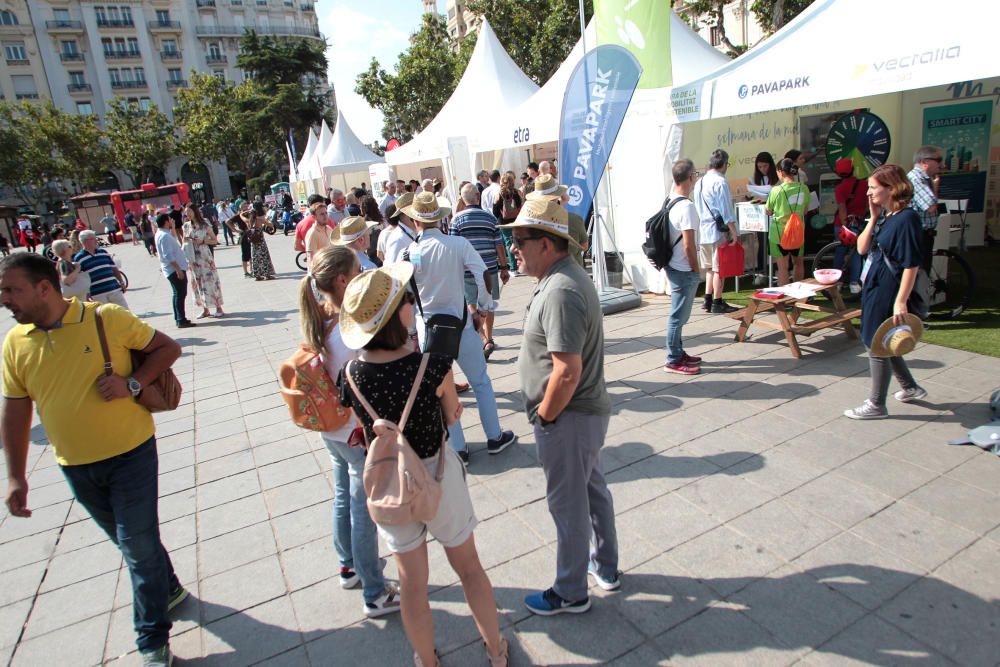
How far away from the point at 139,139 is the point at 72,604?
52.1 metres

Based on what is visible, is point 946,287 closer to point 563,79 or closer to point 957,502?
point 957,502

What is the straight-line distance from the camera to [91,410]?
2428 mm

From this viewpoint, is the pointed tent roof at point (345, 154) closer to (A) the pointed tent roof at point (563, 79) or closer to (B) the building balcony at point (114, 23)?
(A) the pointed tent roof at point (563, 79)

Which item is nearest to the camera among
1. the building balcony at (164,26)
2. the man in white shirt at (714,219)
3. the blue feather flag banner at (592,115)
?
the blue feather flag banner at (592,115)

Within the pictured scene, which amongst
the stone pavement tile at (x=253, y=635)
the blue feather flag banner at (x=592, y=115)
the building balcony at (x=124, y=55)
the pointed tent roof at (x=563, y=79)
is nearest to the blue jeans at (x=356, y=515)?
the stone pavement tile at (x=253, y=635)

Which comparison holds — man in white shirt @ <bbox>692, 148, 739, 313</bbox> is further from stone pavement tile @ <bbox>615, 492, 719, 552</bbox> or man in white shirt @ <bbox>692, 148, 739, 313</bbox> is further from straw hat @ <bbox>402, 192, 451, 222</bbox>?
stone pavement tile @ <bbox>615, 492, 719, 552</bbox>

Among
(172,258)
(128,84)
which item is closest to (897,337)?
(172,258)

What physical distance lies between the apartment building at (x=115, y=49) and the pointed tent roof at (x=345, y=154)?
1592 inches

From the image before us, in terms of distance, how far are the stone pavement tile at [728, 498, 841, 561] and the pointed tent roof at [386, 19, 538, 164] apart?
1043cm

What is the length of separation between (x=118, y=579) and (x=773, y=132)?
9.94m

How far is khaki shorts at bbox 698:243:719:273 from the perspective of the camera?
7082 millimetres

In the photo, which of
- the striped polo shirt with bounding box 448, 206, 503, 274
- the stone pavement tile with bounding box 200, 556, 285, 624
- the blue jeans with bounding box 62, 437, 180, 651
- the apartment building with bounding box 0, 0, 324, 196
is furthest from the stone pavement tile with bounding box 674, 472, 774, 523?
the apartment building with bounding box 0, 0, 324, 196

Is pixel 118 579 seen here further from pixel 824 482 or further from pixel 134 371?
pixel 824 482

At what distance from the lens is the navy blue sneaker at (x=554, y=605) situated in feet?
8.70
